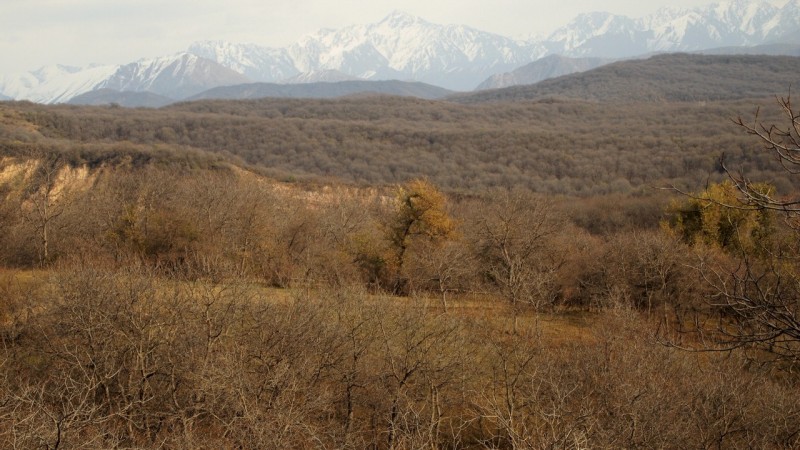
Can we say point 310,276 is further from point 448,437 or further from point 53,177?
point 53,177

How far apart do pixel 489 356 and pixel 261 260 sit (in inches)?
723

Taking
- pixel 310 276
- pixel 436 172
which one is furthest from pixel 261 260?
pixel 436 172

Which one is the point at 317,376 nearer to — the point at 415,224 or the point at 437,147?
the point at 415,224

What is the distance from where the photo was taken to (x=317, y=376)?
17.1 meters

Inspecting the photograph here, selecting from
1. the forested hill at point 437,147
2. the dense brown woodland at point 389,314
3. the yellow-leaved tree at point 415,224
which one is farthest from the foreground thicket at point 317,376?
the forested hill at point 437,147

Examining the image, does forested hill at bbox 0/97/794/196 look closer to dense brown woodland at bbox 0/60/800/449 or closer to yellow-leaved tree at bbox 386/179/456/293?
dense brown woodland at bbox 0/60/800/449

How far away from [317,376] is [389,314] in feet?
16.6

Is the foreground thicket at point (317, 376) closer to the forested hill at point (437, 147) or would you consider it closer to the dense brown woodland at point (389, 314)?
the dense brown woodland at point (389, 314)

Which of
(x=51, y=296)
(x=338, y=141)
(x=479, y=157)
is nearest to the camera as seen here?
(x=51, y=296)

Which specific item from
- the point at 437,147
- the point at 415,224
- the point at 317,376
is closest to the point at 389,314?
the point at 317,376

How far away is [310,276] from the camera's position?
32844mm

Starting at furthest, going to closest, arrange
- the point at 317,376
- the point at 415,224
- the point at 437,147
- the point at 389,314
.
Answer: the point at 437,147, the point at 415,224, the point at 389,314, the point at 317,376

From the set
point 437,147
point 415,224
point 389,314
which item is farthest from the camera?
point 437,147

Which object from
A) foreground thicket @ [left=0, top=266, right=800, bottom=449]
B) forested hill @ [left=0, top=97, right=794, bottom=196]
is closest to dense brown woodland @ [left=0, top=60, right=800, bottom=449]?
foreground thicket @ [left=0, top=266, right=800, bottom=449]
